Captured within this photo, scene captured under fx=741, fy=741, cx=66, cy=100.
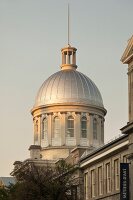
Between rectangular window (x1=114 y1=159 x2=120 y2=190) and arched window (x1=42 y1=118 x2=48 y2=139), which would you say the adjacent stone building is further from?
rectangular window (x1=114 y1=159 x2=120 y2=190)

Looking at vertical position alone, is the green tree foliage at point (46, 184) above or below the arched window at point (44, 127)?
→ below

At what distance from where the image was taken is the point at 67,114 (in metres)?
105

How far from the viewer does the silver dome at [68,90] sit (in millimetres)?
105281

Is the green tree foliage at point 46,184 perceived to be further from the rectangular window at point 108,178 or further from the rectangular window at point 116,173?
the rectangular window at point 116,173

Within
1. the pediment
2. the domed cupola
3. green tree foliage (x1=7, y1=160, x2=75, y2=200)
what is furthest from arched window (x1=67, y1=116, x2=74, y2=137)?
the pediment

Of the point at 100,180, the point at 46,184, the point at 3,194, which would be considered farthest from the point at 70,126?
the point at 46,184

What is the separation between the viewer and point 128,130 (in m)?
51.6

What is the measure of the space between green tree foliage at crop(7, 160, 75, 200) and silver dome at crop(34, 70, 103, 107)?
37.9 m

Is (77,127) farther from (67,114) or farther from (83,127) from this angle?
(67,114)

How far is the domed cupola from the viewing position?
105m

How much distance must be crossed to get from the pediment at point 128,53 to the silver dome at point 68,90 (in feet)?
172

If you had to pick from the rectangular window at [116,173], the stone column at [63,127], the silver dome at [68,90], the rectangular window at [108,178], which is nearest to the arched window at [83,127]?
the silver dome at [68,90]

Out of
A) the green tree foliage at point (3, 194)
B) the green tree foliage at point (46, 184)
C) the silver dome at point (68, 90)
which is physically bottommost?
the green tree foliage at point (46, 184)

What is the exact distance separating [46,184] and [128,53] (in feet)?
55.0
